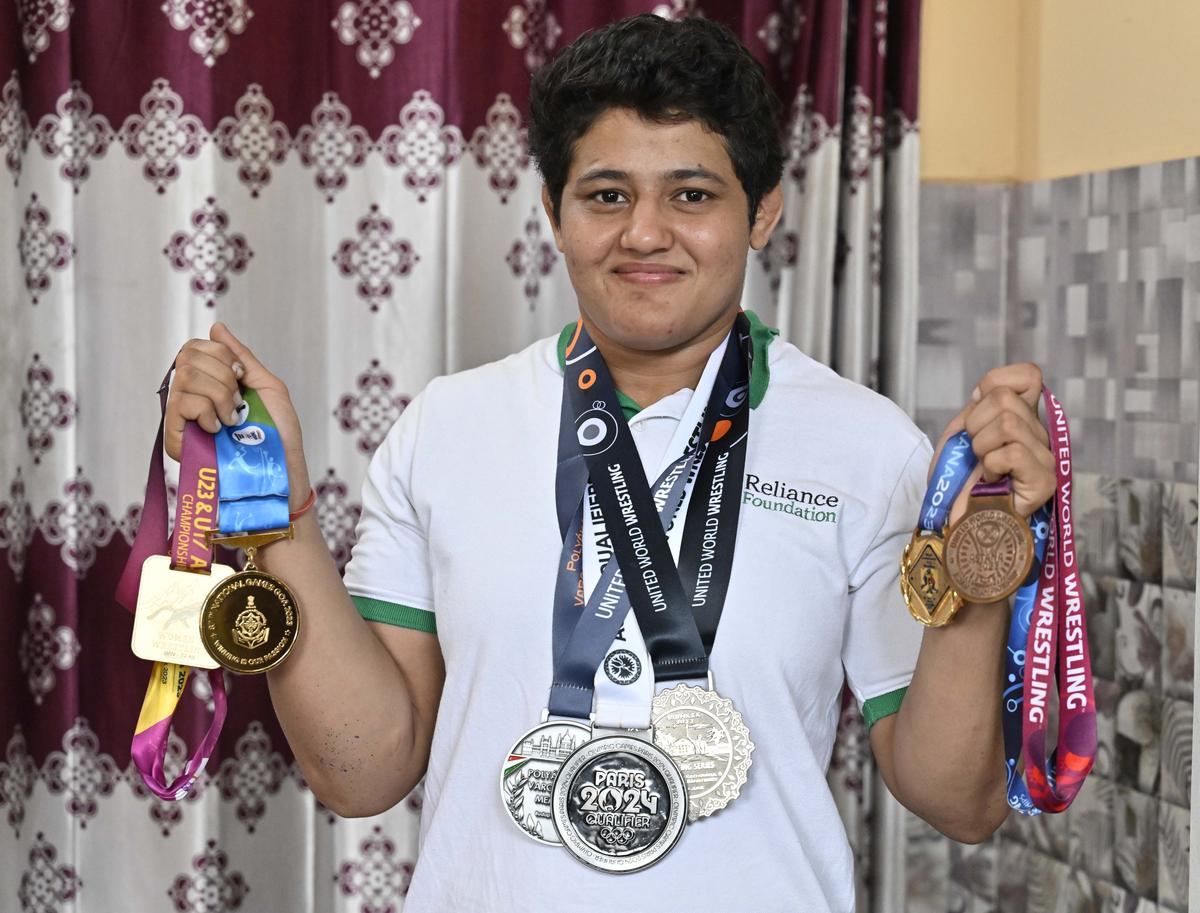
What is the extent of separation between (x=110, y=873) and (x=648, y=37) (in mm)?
1673

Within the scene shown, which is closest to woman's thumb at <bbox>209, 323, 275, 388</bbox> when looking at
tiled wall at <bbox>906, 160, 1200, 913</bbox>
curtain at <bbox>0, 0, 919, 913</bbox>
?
curtain at <bbox>0, 0, 919, 913</bbox>

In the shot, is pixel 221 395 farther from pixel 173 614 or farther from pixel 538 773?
pixel 538 773

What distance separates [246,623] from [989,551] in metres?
0.67

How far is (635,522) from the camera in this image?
4.24 feet

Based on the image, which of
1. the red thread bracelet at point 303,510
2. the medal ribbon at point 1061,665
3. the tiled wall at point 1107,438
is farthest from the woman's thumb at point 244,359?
the tiled wall at point 1107,438

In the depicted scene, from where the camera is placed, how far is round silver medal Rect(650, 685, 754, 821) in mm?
1204

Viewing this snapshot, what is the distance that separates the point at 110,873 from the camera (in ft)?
7.13

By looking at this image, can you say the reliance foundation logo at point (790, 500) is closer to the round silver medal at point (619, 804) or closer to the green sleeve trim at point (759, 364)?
the green sleeve trim at point (759, 364)

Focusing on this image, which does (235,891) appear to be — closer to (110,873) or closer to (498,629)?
(110,873)

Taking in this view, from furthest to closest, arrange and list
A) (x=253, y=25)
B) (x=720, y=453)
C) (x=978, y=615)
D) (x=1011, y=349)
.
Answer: (x=1011, y=349) < (x=253, y=25) < (x=720, y=453) < (x=978, y=615)

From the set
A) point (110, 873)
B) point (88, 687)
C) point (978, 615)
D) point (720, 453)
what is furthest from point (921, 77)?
point (110, 873)

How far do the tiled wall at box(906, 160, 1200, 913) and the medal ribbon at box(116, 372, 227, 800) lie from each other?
1314 millimetres

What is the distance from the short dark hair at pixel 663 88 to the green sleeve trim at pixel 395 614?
452 millimetres

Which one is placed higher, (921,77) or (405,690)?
(921,77)
